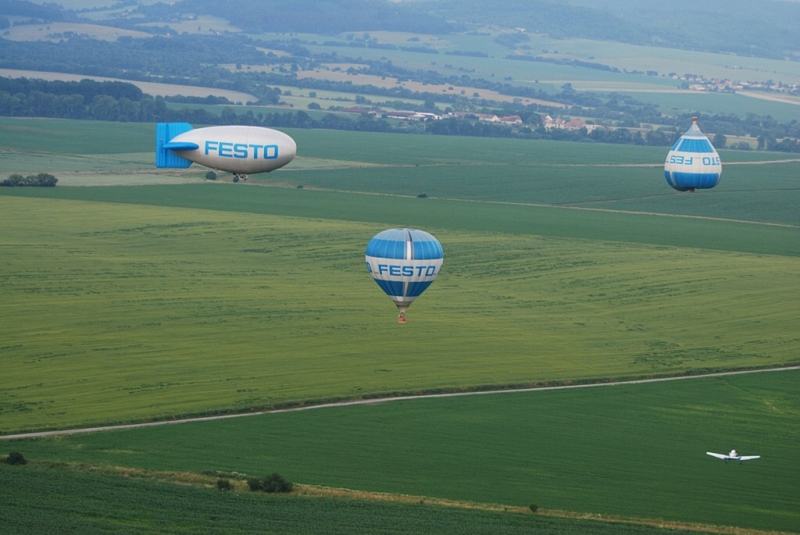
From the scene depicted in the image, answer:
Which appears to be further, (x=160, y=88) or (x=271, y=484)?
(x=160, y=88)

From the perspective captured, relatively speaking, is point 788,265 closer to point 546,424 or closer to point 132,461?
point 546,424

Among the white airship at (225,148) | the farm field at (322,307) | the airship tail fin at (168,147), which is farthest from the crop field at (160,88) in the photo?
the white airship at (225,148)

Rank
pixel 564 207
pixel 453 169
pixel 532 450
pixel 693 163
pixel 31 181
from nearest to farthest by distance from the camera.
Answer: pixel 532 450, pixel 693 163, pixel 31 181, pixel 564 207, pixel 453 169

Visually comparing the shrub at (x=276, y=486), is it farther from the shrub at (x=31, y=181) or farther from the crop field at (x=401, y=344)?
the shrub at (x=31, y=181)

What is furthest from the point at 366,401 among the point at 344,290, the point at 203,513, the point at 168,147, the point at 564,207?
the point at 564,207

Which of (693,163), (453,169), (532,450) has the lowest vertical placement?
(532,450)

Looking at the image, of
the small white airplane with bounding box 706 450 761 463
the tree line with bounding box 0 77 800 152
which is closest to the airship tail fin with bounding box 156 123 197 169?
the small white airplane with bounding box 706 450 761 463

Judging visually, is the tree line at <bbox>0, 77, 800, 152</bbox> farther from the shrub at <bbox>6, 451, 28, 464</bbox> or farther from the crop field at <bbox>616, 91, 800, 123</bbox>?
the shrub at <bbox>6, 451, 28, 464</bbox>

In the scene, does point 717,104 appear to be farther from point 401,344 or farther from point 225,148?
point 225,148
